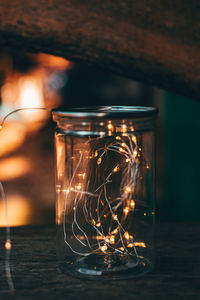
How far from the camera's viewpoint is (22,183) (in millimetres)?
2639

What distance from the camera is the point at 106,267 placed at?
0.76m

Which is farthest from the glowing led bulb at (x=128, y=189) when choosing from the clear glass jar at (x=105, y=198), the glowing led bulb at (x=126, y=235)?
the glowing led bulb at (x=126, y=235)

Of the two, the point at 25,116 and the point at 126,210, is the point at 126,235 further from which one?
the point at 25,116

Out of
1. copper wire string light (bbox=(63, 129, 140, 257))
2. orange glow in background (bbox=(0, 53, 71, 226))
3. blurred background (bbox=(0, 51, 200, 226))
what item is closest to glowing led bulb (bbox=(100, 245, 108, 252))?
copper wire string light (bbox=(63, 129, 140, 257))

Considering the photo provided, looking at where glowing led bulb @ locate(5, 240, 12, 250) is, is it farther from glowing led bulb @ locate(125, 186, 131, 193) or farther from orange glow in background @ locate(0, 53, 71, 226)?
orange glow in background @ locate(0, 53, 71, 226)

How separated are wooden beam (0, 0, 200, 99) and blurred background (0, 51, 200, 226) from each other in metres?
1.18

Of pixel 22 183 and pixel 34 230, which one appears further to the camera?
pixel 22 183

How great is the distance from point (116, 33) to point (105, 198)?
315 millimetres

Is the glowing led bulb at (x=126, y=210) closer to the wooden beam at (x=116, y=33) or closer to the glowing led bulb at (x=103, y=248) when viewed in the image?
the glowing led bulb at (x=103, y=248)

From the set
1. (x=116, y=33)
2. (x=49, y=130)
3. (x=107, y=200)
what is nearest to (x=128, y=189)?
(x=107, y=200)

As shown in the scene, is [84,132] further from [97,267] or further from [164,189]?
[164,189]

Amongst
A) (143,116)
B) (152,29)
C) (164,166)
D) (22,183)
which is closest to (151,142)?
(143,116)

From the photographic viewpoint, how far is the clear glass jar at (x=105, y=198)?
31.7 inches

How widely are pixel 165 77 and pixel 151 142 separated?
0.13 meters
